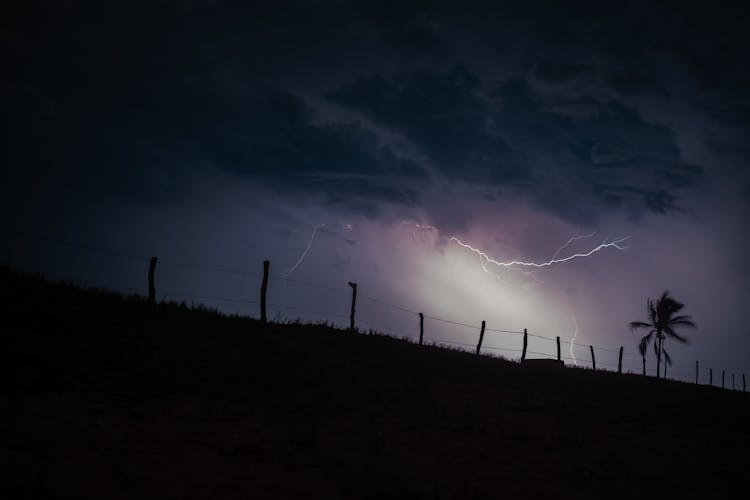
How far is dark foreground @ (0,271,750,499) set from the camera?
3.64 meters

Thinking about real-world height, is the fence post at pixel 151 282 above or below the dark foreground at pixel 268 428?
above

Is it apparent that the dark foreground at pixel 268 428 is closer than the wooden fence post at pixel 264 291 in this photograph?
Yes

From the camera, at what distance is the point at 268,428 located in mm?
5547

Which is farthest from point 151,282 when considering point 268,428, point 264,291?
point 268,428

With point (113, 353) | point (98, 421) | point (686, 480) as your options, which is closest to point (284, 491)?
point (98, 421)

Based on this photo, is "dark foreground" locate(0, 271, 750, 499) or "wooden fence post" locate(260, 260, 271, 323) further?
"wooden fence post" locate(260, 260, 271, 323)

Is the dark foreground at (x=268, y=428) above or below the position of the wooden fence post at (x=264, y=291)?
below

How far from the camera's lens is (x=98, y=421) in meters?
4.79

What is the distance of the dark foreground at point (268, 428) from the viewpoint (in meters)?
3.64

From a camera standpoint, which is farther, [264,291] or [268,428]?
[264,291]

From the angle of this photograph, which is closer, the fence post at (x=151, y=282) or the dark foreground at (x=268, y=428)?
the dark foreground at (x=268, y=428)

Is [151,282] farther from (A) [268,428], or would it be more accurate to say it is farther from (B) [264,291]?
(A) [268,428]

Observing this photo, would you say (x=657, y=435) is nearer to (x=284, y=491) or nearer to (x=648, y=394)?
(x=284, y=491)

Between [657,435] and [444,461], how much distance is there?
6883 mm
